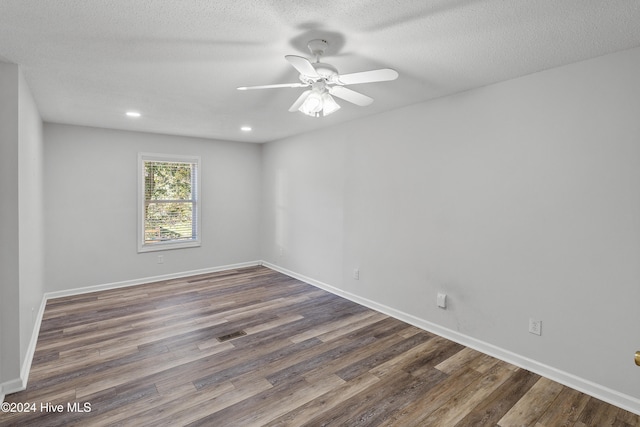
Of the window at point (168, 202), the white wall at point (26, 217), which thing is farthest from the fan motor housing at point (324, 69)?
the window at point (168, 202)

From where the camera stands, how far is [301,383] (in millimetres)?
2410

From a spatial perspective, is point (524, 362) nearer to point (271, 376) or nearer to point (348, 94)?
point (271, 376)

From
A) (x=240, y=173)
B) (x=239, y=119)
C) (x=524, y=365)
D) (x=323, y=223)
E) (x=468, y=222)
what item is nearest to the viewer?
(x=524, y=365)

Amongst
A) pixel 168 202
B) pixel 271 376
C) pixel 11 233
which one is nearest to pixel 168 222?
pixel 168 202

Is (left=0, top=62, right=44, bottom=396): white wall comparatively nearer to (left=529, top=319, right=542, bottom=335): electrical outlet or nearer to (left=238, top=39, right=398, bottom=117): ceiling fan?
(left=238, top=39, right=398, bottom=117): ceiling fan

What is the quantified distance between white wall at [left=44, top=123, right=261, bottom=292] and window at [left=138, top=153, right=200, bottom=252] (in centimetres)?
10

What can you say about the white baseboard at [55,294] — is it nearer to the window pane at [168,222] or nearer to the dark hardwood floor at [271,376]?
the dark hardwood floor at [271,376]

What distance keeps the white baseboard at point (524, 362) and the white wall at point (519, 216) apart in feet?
0.04

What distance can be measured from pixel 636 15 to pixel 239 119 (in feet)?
11.8

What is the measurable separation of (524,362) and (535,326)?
1.05ft

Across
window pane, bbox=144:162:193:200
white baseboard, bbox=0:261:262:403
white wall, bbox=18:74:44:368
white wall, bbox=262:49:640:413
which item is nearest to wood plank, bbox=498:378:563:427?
white wall, bbox=262:49:640:413

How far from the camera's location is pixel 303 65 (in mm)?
1808

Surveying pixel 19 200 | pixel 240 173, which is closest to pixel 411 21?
pixel 19 200

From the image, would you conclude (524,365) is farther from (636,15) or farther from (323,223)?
(323,223)
